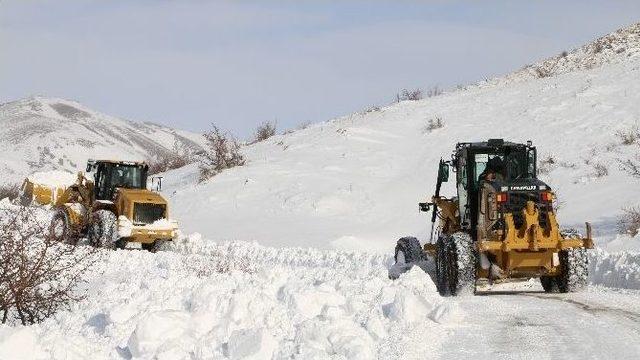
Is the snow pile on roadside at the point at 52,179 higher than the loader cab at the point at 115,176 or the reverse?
higher

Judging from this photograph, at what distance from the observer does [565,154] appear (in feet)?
94.1

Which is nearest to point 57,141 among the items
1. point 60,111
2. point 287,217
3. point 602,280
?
point 60,111

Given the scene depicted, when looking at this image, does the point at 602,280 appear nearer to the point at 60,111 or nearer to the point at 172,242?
the point at 172,242

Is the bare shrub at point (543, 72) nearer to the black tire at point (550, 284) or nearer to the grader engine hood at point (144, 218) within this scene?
the grader engine hood at point (144, 218)

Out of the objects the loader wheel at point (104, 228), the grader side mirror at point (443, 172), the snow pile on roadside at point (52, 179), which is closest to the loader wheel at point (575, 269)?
the grader side mirror at point (443, 172)

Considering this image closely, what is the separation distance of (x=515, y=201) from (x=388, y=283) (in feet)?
10.2

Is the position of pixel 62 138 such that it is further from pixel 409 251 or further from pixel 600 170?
pixel 409 251

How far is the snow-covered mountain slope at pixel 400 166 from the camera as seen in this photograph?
24.8 meters

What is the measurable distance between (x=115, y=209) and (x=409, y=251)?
32.9ft

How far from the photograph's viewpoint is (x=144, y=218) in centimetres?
2097

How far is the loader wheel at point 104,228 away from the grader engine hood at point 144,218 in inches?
8.6

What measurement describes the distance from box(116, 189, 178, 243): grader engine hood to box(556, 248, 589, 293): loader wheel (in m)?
11.4

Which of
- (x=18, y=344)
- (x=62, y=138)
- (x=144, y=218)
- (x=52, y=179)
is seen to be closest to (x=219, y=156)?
(x=52, y=179)

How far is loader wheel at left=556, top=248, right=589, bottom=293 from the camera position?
1248 cm
